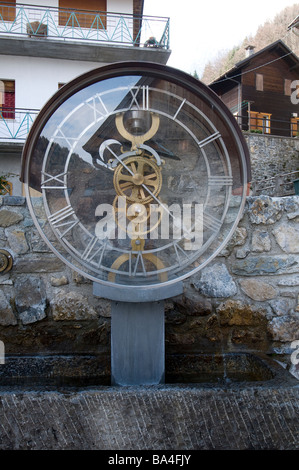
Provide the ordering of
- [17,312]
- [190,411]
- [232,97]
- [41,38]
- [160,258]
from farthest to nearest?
1. [232,97]
2. [41,38]
3. [17,312]
4. [160,258]
5. [190,411]

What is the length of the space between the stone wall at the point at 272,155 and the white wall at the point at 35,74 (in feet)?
23.5

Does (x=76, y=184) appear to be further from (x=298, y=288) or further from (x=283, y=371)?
(x=298, y=288)

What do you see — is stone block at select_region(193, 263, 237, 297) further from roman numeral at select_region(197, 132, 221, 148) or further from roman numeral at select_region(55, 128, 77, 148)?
roman numeral at select_region(55, 128, 77, 148)

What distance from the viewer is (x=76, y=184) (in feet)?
4.57

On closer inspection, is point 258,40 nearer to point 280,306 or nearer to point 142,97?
point 280,306

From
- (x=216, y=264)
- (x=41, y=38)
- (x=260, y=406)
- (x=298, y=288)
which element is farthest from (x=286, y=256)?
(x=41, y=38)

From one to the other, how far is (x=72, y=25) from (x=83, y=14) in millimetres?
695

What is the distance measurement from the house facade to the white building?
7.68 metres

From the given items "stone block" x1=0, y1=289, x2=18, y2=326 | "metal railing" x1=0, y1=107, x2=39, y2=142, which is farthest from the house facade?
"stone block" x1=0, y1=289, x2=18, y2=326

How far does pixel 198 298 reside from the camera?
6.45 ft

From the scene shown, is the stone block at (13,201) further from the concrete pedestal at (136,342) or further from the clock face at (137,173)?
the concrete pedestal at (136,342)

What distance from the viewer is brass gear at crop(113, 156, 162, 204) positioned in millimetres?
1405

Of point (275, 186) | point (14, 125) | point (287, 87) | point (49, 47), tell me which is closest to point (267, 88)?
point (287, 87)

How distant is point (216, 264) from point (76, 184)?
36.8 inches
